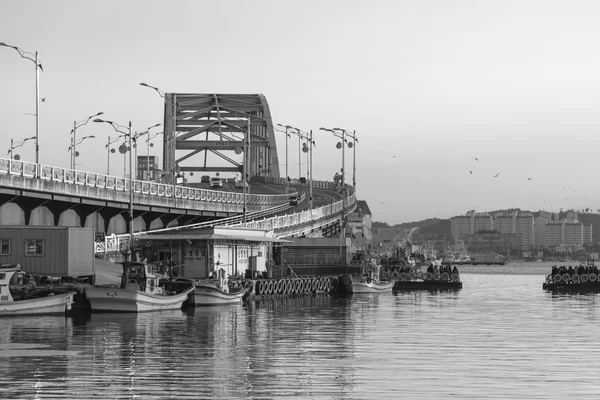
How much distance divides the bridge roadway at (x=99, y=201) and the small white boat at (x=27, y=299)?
627 inches

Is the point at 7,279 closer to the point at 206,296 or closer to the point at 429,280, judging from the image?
the point at 206,296

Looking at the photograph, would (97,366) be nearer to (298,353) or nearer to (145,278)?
(298,353)

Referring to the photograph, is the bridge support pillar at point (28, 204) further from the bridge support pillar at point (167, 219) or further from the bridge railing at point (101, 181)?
the bridge support pillar at point (167, 219)

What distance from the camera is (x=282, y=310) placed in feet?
267

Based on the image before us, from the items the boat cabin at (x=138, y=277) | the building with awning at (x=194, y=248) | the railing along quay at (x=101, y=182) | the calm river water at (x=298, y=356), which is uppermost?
the railing along quay at (x=101, y=182)

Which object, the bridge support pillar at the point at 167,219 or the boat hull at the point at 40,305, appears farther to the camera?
the bridge support pillar at the point at 167,219

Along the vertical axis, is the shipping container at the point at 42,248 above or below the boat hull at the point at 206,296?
above

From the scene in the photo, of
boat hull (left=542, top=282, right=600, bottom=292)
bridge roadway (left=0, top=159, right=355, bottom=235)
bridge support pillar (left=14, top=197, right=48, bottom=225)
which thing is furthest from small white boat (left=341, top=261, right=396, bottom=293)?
bridge support pillar (left=14, top=197, right=48, bottom=225)

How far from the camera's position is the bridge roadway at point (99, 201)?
279 ft

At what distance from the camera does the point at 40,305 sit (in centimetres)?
6588

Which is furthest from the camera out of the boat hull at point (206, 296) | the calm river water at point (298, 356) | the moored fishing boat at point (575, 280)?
the moored fishing boat at point (575, 280)

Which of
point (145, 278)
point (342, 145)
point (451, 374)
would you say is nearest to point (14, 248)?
point (145, 278)

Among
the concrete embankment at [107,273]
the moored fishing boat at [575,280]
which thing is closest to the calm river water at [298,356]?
the concrete embankment at [107,273]

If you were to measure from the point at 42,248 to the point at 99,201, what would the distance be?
26237 mm
